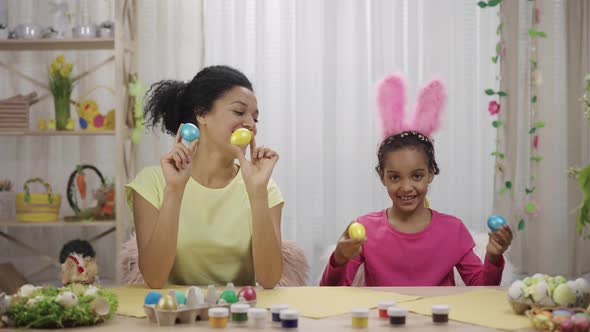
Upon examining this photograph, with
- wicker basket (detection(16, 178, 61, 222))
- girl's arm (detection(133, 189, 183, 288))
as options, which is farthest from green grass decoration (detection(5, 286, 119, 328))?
wicker basket (detection(16, 178, 61, 222))

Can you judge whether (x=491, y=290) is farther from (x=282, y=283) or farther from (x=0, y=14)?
(x=0, y=14)

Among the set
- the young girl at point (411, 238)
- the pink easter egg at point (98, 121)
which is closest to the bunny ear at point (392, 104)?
the young girl at point (411, 238)

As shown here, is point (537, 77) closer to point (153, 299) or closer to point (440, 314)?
point (440, 314)

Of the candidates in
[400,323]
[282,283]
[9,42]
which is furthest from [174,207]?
[9,42]

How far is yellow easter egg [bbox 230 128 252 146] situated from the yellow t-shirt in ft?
0.77

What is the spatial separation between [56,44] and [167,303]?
112 inches

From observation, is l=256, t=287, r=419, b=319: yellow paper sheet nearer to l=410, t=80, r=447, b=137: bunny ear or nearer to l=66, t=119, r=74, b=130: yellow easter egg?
l=410, t=80, r=447, b=137: bunny ear

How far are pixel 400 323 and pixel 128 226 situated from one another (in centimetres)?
274

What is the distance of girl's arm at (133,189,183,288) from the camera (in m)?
1.85

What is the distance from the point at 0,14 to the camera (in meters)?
3.97

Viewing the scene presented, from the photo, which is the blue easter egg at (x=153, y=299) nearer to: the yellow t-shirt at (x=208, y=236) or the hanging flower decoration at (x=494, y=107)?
the yellow t-shirt at (x=208, y=236)

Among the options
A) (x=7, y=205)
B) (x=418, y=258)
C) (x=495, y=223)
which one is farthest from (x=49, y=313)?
(x=7, y=205)

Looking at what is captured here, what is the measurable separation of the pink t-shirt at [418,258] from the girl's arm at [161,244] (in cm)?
53

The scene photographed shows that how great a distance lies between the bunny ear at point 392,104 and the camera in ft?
8.27
